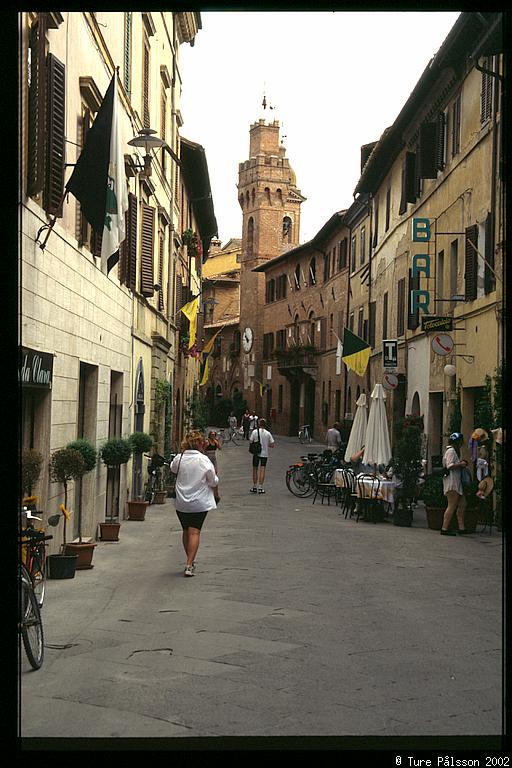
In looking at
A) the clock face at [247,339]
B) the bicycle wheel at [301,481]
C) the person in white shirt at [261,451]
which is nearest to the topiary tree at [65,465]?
the person in white shirt at [261,451]

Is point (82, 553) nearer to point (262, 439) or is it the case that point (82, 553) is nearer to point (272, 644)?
point (272, 644)

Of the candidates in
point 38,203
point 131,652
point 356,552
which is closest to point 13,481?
point 131,652

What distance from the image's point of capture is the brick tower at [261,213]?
75.4 metres

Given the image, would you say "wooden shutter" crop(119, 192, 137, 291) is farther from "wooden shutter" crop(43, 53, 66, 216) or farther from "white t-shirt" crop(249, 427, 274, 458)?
"wooden shutter" crop(43, 53, 66, 216)

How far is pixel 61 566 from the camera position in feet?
36.9

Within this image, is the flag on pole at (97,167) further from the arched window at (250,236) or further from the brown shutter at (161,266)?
the arched window at (250,236)

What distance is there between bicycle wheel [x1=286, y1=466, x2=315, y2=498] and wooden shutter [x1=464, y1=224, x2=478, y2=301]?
20.2 ft

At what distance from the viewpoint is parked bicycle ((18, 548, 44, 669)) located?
707 centimetres

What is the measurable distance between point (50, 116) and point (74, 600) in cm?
468

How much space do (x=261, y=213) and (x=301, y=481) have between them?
57075 millimetres

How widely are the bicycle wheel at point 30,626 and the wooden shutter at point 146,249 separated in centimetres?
1385

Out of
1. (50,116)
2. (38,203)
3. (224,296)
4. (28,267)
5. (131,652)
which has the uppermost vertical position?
(224,296)

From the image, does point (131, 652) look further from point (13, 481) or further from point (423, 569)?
point (423, 569)

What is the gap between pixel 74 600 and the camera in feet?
33.0
